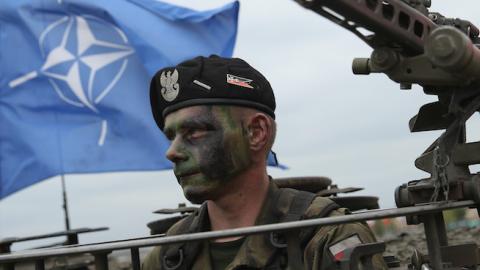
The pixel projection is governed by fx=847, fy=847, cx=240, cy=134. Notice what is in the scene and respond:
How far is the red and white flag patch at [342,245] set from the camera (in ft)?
11.0

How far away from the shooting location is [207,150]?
12.1 ft

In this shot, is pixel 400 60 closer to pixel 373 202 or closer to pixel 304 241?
pixel 304 241

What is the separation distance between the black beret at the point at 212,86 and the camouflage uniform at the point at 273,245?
0.45 metres

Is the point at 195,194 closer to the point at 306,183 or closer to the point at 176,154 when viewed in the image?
the point at 176,154

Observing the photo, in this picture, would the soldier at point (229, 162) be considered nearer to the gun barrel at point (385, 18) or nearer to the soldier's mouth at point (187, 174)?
the soldier's mouth at point (187, 174)

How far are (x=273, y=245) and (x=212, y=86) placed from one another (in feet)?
2.63

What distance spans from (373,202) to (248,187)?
2.38 metres

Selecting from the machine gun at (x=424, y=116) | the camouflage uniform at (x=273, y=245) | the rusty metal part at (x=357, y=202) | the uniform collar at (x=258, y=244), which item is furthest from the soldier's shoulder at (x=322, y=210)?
the rusty metal part at (x=357, y=202)

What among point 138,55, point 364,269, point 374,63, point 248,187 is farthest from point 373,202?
point 138,55

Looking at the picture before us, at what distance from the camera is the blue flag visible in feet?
40.4

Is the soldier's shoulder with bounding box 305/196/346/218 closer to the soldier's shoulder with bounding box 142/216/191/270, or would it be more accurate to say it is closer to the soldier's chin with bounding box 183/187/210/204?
the soldier's chin with bounding box 183/187/210/204

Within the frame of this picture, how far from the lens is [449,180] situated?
3.35 meters

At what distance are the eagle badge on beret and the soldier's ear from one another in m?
0.37

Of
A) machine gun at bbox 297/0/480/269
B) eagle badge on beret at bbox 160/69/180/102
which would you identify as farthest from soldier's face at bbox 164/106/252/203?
machine gun at bbox 297/0/480/269
